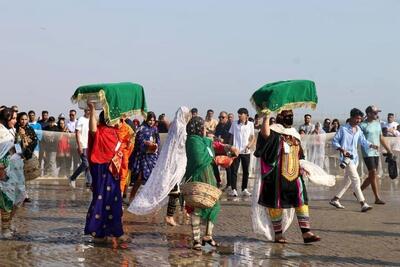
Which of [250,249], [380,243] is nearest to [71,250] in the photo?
[250,249]

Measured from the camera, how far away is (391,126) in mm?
22359

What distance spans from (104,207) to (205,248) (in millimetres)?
1441

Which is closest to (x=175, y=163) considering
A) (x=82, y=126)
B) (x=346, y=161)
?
(x=346, y=161)

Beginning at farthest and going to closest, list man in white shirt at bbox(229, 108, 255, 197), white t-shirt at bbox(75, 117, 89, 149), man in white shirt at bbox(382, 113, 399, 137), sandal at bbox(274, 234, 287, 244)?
man in white shirt at bbox(382, 113, 399, 137), man in white shirt at bbox(229, 108, 255, 197), white t-shirt at bbox(75, 117, 89, 149), sandal at bbox(274, 234, 287, 244)

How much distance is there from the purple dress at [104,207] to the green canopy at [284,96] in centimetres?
218

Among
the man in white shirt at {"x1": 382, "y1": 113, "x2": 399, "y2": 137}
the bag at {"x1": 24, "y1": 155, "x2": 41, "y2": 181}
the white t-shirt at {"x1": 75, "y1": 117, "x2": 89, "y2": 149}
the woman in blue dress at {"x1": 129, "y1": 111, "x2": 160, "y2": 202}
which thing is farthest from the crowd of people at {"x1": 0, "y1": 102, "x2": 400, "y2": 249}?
the man in white shirt at {"x1": 382, "y1": 113, "x2": 399, "y2": 137}

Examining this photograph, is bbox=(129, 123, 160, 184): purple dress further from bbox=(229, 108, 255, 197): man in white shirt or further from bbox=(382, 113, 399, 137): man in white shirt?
bbox=(382, 113, 399, 137): man in white shirt

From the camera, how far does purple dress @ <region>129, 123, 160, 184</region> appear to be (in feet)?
39.9

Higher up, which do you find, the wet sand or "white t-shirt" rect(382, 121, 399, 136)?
"white t-shirt" rect(382, 121, 399, 136)

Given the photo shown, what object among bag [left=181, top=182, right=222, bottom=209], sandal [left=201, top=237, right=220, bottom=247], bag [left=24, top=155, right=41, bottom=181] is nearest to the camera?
bag [left=181, top=182, right=222, bottom=209]

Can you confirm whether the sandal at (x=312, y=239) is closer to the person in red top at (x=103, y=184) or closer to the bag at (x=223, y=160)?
the bag at (x=223, y=160)

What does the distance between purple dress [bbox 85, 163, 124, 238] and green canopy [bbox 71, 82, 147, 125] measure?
709 millimetres

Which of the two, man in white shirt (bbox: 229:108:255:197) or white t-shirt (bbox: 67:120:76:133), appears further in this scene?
white t-shirt (bbox: 67:120:76:133)

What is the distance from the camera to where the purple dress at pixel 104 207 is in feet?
28.9
